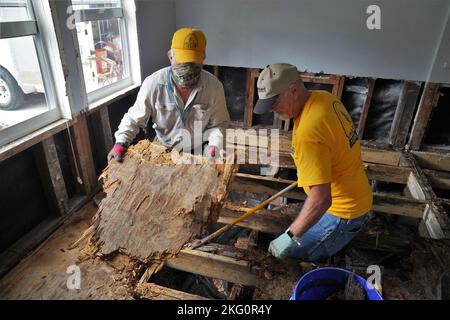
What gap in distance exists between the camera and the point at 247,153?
3.34 meters

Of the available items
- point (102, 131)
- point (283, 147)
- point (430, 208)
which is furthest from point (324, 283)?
point (102, 131)

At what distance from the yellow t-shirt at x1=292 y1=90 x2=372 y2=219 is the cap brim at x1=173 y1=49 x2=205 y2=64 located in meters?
0.99

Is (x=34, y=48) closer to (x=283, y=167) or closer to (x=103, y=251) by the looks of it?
(x=103, y=251)

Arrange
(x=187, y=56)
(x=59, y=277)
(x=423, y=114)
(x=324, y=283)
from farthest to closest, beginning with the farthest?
1. (x=423, y=114)
2. (x=187, y=56)
3. (x=59, y=277)
4. (x=324, y=283)

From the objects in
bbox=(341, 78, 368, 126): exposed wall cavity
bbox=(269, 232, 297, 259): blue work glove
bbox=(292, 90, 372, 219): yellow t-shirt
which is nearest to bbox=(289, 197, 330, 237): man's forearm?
bbox=(292, 90, 372, 219): yellow t-shirt

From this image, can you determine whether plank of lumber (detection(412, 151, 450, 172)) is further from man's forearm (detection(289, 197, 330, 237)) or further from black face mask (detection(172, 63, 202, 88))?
black face mask (detection(172, 63, 202, 88))

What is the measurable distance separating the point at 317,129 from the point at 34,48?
7.22ft

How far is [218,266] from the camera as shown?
193cm

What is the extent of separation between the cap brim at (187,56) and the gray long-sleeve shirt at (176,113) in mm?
258

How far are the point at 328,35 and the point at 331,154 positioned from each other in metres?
2.80

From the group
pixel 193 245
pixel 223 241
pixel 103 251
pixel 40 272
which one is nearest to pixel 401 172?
pixel 223 241

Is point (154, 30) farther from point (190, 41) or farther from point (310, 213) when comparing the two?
point (310, 213)

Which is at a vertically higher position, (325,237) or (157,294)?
(325,237)

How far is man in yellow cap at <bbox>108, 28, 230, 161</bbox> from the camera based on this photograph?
2.23m
